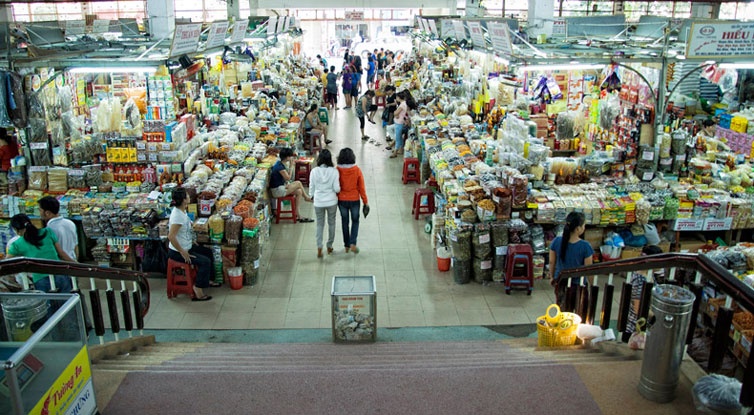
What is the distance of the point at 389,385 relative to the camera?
Result: 4.20 metres

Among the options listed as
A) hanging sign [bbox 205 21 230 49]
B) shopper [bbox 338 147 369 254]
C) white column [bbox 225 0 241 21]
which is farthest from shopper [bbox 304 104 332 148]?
shopper [bbox 338 147 369 254]

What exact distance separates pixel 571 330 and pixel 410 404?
2.00 m

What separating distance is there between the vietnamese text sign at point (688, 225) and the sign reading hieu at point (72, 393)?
755cm

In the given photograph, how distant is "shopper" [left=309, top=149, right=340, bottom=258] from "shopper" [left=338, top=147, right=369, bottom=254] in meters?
0.11

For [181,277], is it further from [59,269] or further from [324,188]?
[59,269]

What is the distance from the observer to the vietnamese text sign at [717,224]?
848 cm

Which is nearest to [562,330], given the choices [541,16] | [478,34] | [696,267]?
[696,267]

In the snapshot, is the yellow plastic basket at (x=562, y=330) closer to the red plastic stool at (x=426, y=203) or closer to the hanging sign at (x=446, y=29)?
the red plastic stool at (x=426, y=203)

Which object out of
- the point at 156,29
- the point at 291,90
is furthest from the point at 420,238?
the point at 291,90

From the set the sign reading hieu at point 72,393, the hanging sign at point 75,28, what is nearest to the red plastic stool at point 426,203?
the sign reading hieu at point 72,393

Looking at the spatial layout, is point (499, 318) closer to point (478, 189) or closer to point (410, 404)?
point (478, 189)

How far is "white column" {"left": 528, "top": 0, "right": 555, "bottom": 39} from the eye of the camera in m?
12.5

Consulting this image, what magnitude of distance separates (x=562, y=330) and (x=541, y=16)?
347 inches

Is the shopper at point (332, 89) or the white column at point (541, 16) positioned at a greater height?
the white column at point (541, 16)
